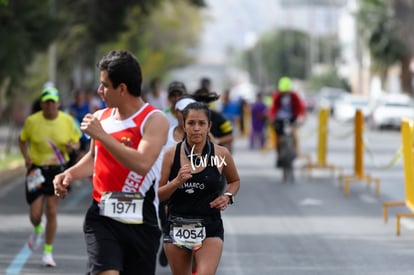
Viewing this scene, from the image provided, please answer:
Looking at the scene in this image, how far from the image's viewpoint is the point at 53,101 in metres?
13.1

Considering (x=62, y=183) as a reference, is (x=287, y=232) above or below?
below

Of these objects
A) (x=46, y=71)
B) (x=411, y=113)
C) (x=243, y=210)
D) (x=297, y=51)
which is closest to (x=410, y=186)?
(x=243, y=210)

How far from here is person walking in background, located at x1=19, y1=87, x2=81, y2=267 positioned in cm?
1297

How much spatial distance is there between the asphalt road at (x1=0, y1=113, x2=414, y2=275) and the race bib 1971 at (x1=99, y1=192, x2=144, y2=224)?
472 centimetres

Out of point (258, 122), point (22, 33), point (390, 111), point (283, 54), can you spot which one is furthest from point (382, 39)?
point (283, 54)

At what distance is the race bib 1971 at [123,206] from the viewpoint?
7.44m

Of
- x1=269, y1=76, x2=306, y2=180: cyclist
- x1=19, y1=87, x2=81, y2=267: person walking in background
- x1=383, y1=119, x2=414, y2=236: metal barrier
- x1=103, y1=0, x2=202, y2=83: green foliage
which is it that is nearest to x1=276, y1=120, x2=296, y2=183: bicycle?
x1=269, y1=76, x2=306, y2=180: cyclist

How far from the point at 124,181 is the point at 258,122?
104 ft

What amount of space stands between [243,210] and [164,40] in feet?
240

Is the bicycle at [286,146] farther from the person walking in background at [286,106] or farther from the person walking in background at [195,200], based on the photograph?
the person walking in background at [195,200]

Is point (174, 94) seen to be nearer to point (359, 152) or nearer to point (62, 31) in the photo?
point (359, 152)

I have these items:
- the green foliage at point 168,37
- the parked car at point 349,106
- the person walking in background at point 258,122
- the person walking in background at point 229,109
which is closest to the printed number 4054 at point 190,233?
the person walking in background at point 229,109

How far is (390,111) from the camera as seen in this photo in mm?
55719

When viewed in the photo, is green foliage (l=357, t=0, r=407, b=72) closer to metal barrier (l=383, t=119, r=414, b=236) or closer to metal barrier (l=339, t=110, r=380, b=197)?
metal barrier (l=339, t=110, r=380, b=197)
